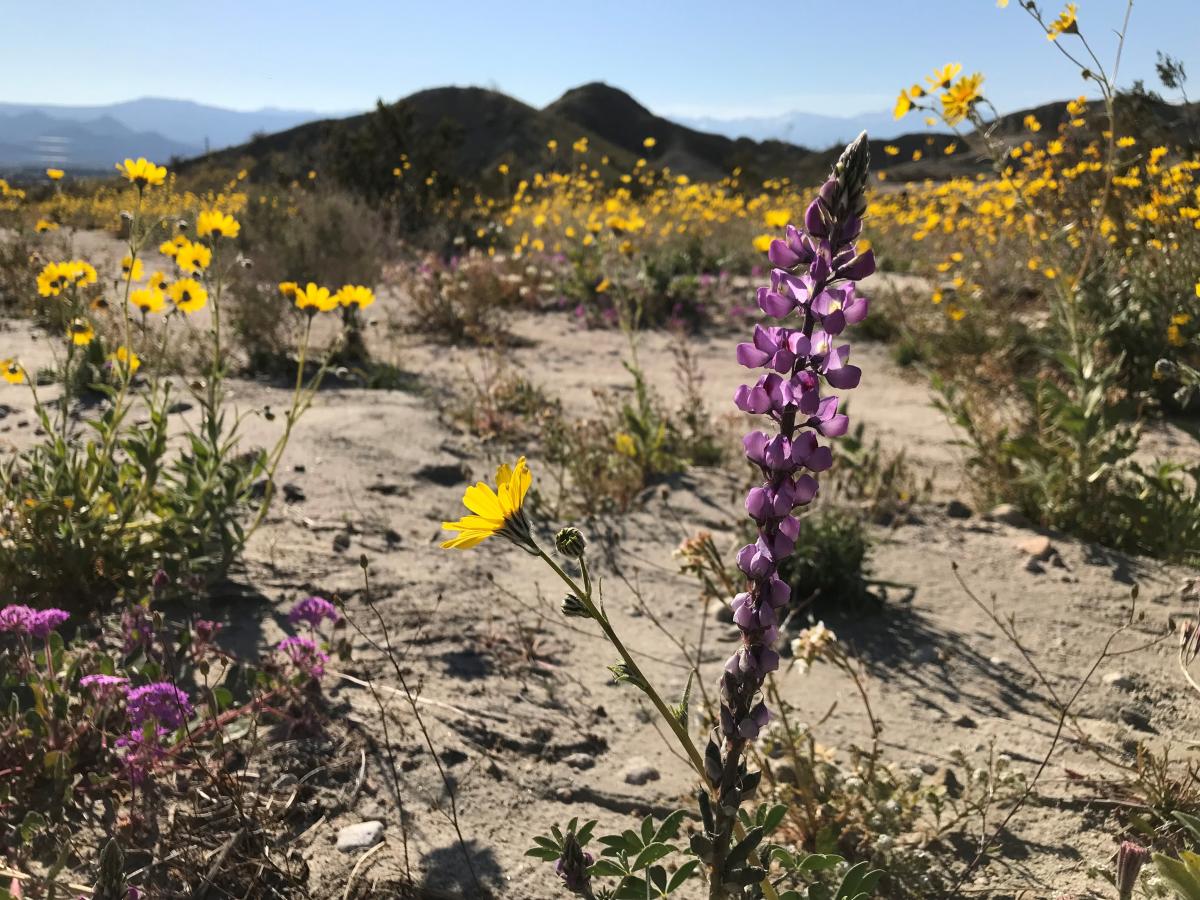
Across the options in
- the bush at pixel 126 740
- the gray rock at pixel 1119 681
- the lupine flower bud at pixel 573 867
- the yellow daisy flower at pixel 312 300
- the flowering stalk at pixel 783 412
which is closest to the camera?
the flowering stalk at pixel 783 412

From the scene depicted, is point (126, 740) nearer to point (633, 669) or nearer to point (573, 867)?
point (573, 867)

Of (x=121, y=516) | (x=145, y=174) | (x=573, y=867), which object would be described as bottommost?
(x=121, y=516)

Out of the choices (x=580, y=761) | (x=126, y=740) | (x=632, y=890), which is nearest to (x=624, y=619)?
(x=580, y=761)

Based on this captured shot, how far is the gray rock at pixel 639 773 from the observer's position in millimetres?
2137

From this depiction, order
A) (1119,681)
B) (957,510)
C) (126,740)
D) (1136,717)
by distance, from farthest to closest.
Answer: (957,510)
(1119,681)
(1136,717)
(126,740)

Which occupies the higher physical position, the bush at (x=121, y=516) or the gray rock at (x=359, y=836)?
the bush at (x=121, y=516)

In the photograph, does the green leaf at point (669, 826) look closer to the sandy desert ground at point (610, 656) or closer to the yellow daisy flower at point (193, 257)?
the sandy desert ground at point (610, 656)

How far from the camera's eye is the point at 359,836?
1790mm

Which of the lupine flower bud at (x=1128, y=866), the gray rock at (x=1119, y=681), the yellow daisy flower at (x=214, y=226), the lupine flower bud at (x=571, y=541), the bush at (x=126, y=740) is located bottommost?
the bush at (x=126, y=740)

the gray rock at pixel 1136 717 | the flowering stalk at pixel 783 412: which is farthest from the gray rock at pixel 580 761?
the gray rock at pixel 1136 717

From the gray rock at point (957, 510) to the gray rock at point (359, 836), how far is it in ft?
9.61

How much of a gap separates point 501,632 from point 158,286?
199 cm

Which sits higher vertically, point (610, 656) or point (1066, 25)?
point (1066, 25)

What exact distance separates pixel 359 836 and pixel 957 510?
3.01 meters
